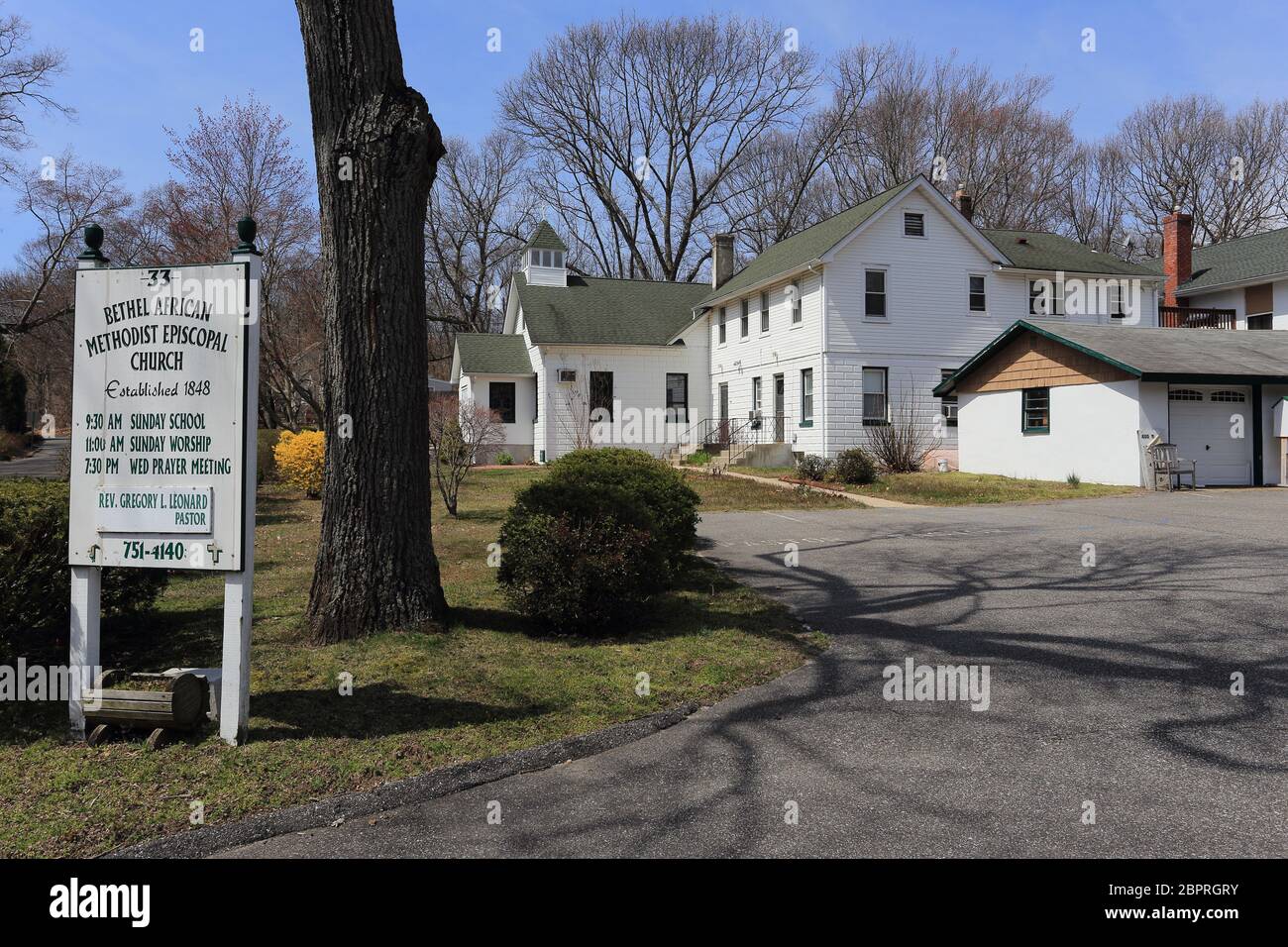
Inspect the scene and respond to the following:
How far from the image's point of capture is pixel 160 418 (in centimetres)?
527

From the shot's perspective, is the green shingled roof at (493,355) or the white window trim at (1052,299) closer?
the white window trim at (1052,299)

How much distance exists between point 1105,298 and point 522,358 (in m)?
21.4

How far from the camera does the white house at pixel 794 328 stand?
27594 mm

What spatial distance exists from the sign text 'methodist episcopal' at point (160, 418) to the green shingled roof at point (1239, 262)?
38.1m

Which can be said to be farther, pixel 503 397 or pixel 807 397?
pixel 503 397

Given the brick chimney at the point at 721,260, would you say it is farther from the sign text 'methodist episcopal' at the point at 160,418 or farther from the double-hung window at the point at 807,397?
the sign text 'methodist episcopal' at the point at 160,418

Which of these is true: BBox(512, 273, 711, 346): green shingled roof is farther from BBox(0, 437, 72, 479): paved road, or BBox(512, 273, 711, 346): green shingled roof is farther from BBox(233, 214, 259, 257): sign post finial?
BBox(233, 214, 259, 257): sign post finial

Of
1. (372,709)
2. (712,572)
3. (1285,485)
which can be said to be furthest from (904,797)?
(1285,485)

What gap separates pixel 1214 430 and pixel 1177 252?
17.2 m

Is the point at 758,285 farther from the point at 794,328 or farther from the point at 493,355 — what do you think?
the point at 493,355

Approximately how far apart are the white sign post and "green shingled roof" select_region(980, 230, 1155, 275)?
2865 centimetres

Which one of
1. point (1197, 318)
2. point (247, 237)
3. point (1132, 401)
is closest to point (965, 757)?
point (247, 237)

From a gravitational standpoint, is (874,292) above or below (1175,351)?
above

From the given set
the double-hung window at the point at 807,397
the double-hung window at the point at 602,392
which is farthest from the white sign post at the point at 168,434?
the double-hung window at the point at 602,392
